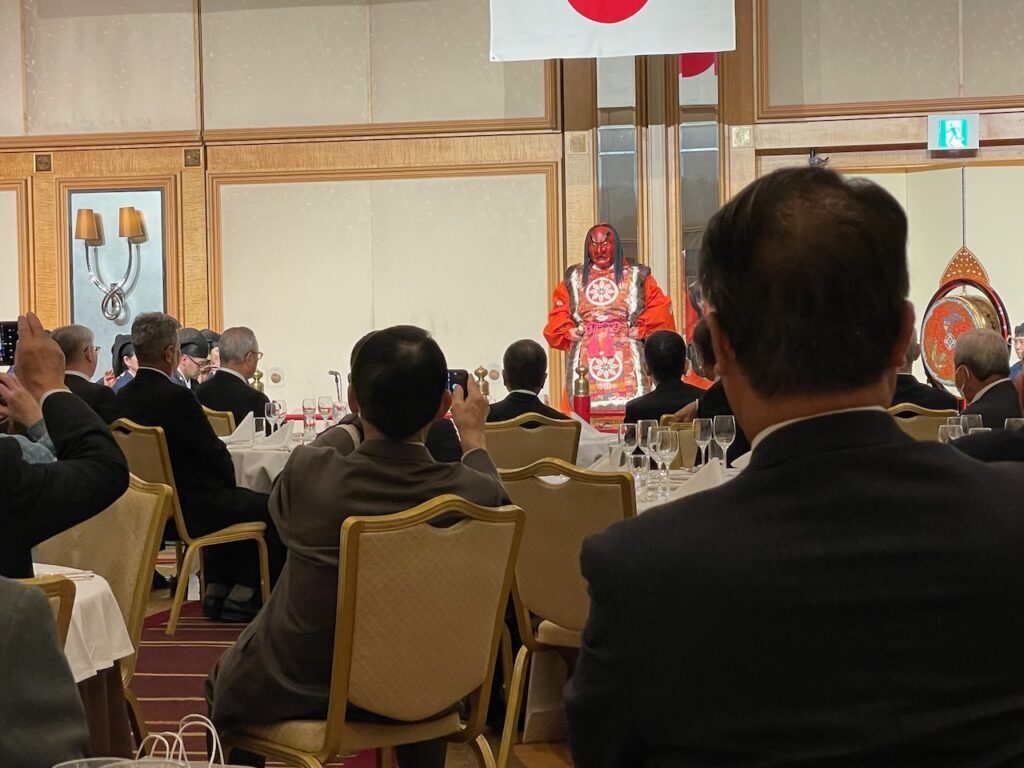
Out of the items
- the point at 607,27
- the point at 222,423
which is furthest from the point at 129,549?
the point at 607,27

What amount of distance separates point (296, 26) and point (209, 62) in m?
0.76

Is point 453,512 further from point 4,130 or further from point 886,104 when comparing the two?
point 4,130

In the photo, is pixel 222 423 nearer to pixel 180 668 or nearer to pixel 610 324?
pixel 180 668

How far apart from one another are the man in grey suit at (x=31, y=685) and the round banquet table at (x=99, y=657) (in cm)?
117

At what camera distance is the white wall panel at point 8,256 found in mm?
10867

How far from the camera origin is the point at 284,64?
10773mm

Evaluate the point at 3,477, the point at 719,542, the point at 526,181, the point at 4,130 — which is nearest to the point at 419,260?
the point at 526,181

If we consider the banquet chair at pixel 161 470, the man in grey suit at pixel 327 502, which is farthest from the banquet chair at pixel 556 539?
the banquet chair at pixel 161 470

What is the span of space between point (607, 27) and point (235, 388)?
373cm

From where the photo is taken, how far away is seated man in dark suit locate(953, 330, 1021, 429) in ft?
17.1

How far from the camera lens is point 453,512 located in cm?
264

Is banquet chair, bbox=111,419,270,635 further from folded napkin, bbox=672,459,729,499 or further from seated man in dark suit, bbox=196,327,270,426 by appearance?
folded napkin, bbox=672,459,729,499

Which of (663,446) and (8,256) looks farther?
(8,256)

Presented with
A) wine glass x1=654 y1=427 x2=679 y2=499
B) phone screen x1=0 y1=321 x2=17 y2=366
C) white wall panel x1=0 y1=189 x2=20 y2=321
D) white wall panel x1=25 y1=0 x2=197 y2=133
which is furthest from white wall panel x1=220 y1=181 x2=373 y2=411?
wine glass x1=654 y1=427 x2=679 y2=499
